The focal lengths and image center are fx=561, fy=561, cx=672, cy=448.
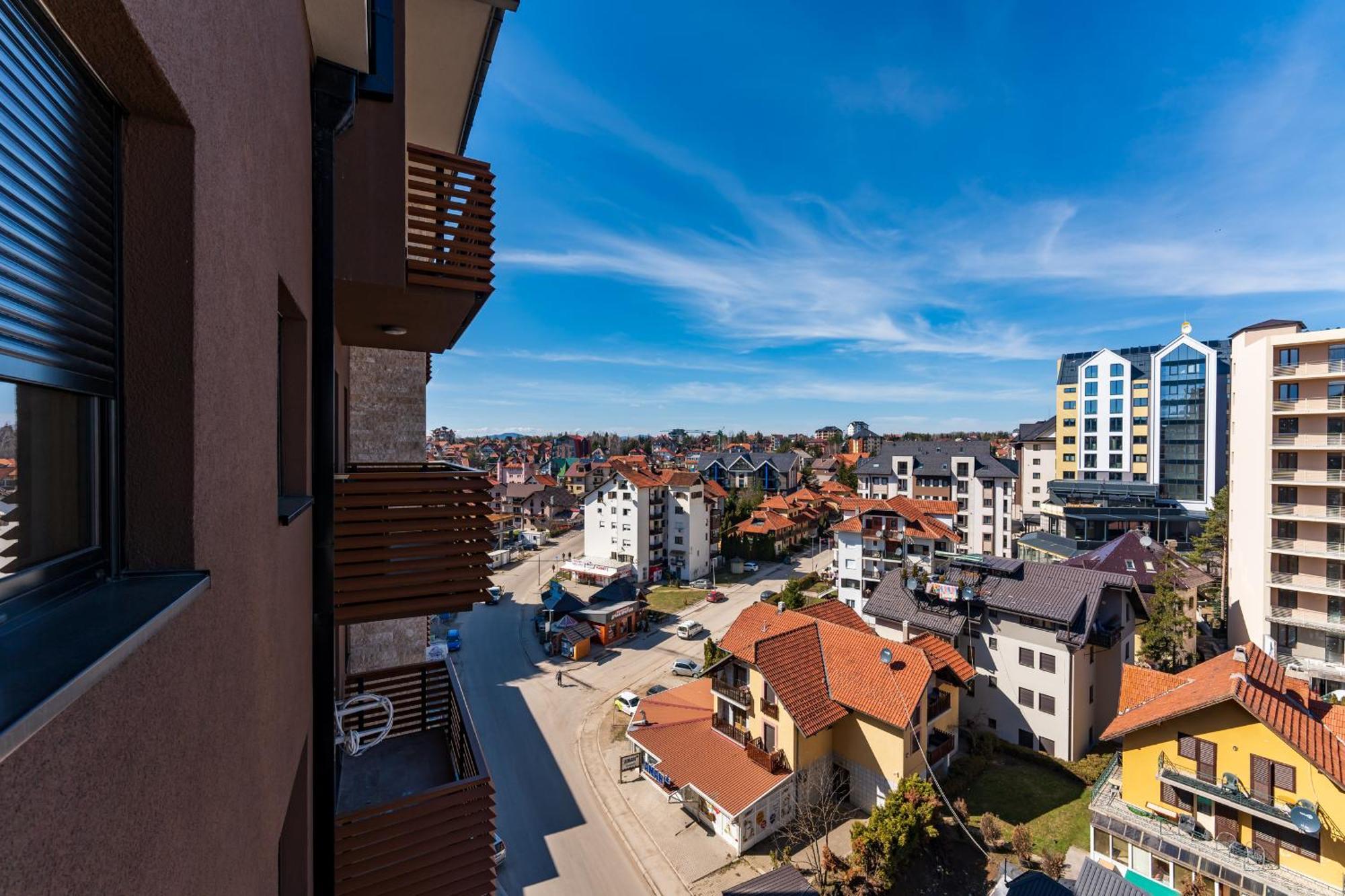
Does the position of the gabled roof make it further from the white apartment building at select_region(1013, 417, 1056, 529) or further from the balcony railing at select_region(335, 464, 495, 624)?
the white apartment building at select_region(1013, 417, 1056, 529)

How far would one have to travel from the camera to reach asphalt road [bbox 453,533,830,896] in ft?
49.6

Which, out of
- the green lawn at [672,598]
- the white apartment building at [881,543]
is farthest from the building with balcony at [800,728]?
the green lawn at [672,598]

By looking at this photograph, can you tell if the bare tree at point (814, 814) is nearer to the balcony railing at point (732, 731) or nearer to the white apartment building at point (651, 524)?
the balcony railing at point (732, 731)

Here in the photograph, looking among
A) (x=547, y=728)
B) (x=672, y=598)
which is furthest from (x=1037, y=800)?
(x=672, y=598)

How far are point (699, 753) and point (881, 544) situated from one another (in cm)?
1871

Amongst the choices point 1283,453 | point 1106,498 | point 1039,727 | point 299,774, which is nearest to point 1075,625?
point 1039,727

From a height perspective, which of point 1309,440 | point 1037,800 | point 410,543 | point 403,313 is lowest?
point 1037,800

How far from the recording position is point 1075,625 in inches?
788

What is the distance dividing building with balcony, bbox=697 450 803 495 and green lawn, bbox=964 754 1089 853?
5183cm

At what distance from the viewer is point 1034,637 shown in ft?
67.6

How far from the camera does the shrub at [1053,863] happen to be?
14.4 m

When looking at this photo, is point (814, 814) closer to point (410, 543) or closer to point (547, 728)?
point (547, 728)

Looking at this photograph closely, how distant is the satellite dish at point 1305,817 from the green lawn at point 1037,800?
15.2ft

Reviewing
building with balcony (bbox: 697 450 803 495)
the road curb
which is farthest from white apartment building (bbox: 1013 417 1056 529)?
the road curb
